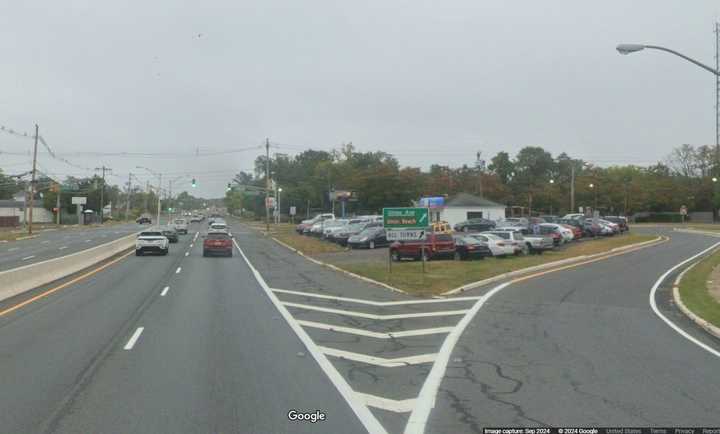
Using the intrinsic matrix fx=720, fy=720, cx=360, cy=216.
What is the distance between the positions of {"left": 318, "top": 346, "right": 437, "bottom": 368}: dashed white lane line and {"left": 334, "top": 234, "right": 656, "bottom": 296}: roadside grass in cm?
1031

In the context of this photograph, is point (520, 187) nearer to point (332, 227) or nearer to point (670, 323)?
point (332, 227)

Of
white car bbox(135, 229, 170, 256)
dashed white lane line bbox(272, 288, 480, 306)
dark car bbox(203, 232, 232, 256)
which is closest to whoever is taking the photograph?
dashed white lane line bbox(272, 288, 480, 306)

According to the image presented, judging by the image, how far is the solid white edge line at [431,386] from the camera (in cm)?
734

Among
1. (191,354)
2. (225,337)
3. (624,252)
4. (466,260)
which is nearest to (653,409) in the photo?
(191,354)

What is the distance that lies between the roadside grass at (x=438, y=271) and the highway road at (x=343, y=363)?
278cm

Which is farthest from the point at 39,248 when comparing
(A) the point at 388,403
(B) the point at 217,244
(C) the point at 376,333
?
(A) the point at 388,403

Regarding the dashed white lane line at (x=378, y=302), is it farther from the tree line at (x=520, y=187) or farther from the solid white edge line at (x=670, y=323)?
the tree line at (x=520, y=187)

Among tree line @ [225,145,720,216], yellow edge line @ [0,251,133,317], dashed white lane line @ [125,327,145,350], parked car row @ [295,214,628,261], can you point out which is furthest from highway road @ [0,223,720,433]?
tree line @ [225,145,720,216]

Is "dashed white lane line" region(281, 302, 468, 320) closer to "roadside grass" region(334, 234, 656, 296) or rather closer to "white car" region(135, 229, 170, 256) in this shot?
"roadside grass" region(334, 234, 656, 296)

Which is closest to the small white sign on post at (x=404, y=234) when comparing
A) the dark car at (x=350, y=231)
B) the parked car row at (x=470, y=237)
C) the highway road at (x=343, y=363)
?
the parked car row at (x=470, y=237)

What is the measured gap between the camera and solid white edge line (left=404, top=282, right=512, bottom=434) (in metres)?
7.34

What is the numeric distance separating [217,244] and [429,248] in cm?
1308

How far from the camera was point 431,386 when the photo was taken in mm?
9195

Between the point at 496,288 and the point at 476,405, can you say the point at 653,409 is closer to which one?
the point at 476,405
